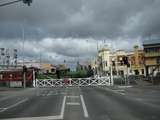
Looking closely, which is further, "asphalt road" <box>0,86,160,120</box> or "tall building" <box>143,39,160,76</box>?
"tall building" <box>143,39,160,76</box>

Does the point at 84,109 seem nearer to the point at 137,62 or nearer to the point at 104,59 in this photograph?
the point at 137,62

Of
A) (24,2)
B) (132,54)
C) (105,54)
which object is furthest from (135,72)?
(24,2)

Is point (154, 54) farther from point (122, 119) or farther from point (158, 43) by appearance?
point (122, 119)

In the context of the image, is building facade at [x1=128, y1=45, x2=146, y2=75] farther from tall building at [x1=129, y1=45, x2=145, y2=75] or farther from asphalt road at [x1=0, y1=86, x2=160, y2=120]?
asphalt road at [x1=0, y1=86, x2=160, y2=120]

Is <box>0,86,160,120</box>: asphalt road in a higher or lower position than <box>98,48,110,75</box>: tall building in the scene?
lower

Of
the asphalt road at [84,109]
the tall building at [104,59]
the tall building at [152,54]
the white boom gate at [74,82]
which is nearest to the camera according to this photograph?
the asphalt road at [84,109]

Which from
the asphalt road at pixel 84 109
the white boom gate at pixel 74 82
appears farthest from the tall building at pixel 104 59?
the asphalt road at pixel 84 109

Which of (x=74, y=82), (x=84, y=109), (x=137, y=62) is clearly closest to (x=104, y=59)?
(x=137, y=62)

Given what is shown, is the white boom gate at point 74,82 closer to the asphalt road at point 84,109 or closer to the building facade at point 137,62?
the asphalt road at point 84,109

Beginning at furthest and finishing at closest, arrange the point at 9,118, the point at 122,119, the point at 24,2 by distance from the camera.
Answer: the point at 24,2
the point at 9,118
the point at 122,119

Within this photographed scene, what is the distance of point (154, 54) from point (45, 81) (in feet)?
154

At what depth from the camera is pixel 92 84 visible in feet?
247

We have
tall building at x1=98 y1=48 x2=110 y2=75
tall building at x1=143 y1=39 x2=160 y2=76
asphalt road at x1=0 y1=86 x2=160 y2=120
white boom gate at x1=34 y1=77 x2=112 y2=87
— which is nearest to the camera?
asphalt road at x1=0 y1=86 x2=160 y2=120

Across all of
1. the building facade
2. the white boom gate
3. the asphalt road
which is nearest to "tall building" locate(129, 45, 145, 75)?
the building facade
